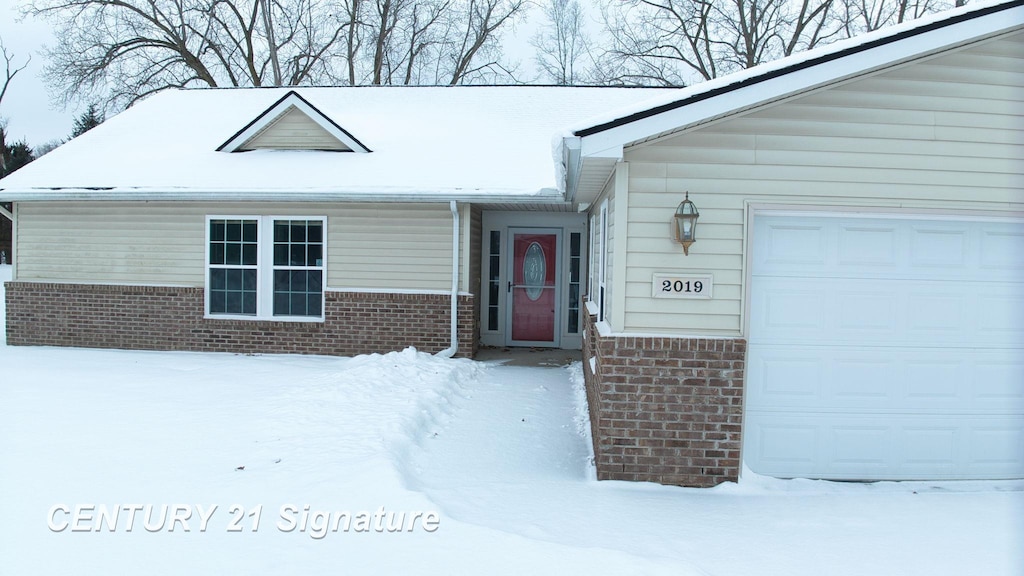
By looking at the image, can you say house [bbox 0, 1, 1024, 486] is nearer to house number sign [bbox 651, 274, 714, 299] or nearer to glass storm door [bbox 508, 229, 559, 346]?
house number sign [bbox 651, 274, 714, 299]

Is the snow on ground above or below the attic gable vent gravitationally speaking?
below

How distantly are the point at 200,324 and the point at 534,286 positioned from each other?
17.9 ft

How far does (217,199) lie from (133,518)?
6982 mm

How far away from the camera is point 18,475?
4836mm

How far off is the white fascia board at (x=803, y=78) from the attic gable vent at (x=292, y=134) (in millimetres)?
7193

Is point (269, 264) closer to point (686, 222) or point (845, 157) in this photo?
point (686, 222)

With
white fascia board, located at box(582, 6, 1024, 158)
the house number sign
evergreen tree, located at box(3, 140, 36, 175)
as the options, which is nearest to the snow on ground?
the house number sign

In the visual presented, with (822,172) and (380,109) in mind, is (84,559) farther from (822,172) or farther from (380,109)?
(380,109)

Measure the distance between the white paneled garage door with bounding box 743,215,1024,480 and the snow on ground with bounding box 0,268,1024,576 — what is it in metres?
0.28

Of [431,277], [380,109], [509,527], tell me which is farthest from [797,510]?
[380,109]

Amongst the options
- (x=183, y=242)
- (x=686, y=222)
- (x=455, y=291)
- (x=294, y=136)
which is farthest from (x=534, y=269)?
(x=686, y=222)

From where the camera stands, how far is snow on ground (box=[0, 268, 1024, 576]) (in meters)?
3.75

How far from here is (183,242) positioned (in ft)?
35.4

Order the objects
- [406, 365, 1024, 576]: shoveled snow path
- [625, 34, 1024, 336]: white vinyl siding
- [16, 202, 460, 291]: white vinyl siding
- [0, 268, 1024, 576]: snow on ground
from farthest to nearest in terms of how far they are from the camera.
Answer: [16, 202, 460, 291]: white vinyl siding < [625, 34, 1024, 336]: white vinyl siding < [406, 365, 1024, 576]: shoveled snow path < [0, 268, 1024, 576]: snow on ground
